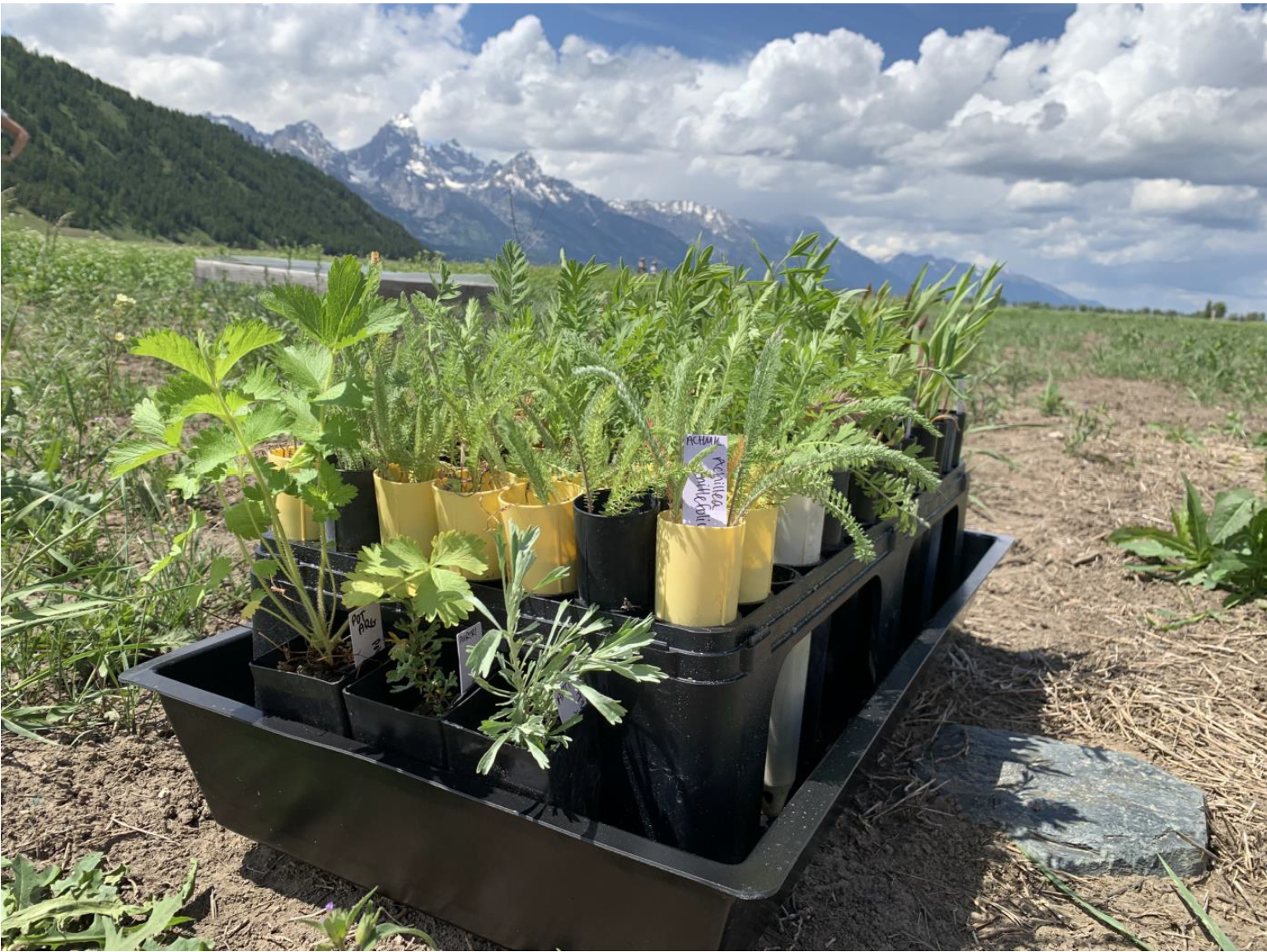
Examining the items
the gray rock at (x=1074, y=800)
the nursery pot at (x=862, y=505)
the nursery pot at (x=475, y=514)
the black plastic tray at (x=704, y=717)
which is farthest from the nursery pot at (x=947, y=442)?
the nursery pot at (x=475, y=514)

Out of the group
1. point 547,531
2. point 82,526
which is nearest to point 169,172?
point 82,526

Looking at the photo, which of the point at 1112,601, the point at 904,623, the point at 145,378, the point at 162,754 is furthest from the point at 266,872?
the point at 145,378

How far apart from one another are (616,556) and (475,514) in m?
0.26

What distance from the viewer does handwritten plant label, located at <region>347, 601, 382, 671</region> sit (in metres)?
1.27

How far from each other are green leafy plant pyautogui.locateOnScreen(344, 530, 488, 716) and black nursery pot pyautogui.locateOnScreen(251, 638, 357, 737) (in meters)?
0.09

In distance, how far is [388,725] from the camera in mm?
1155

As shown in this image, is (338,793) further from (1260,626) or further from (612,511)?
(1260,626)

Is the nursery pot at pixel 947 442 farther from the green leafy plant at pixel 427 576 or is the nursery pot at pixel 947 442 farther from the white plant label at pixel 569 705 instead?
the green leafy plant at pixel 427 576

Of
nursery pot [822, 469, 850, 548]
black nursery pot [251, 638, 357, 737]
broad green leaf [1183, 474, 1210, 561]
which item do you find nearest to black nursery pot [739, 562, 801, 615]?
nursery pot [822, 469, 850, 548]

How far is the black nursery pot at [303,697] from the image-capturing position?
47.3 inches

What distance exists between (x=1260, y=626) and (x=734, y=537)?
2.29m

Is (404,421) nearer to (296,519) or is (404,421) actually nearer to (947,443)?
(296,519)

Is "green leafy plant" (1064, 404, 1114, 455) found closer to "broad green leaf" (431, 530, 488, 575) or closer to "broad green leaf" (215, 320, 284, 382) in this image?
"broad green leaf" (431, 530, 488, 575)

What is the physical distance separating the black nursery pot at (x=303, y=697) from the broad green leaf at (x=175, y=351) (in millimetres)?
475
